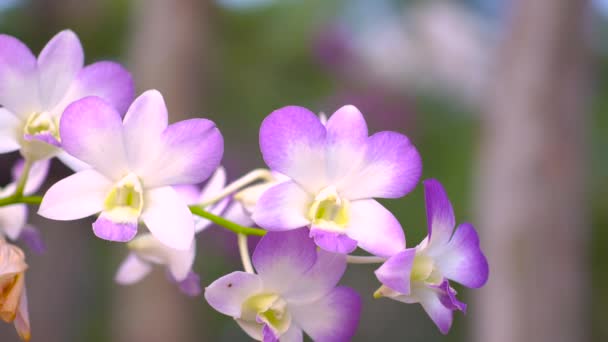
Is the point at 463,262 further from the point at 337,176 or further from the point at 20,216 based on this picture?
the point at 20,216

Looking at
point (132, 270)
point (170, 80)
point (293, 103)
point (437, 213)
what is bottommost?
point (293, 103)

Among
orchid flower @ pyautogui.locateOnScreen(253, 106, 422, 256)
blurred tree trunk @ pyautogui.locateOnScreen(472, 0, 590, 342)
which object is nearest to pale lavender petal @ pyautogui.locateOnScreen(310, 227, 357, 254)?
orchid flower @ pyautogui.locateOnScreen(253, 106, 422, 256)

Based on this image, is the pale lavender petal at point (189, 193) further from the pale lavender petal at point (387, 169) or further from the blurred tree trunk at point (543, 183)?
the blurred tree trunk at point (543, 183)

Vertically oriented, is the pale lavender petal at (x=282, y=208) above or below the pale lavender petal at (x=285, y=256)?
above

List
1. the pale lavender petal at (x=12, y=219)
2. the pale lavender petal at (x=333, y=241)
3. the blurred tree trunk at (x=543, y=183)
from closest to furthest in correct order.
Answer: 1. the pale lavender petal at (x=333, y=241)
2. the pale lavender petal at (x=12, y=219)
3. the blurred tree trunk at (x=543, y=183)

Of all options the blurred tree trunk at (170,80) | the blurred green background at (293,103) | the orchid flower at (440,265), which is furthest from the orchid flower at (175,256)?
the blurred green background at (293,103)

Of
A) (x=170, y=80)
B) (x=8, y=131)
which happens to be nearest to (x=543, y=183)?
(x=170, y=80)
